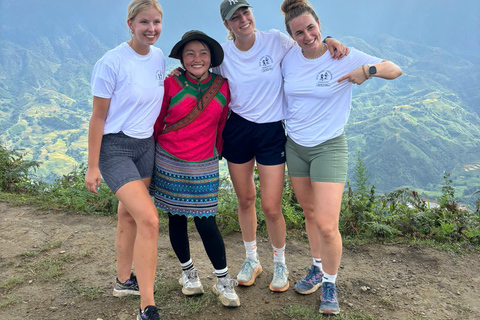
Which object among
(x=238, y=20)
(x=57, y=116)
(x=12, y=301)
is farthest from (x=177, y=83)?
(x=57, y=116)

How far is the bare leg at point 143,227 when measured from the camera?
2.95m

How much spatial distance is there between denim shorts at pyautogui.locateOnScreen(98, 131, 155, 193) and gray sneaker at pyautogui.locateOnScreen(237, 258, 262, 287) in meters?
1.47

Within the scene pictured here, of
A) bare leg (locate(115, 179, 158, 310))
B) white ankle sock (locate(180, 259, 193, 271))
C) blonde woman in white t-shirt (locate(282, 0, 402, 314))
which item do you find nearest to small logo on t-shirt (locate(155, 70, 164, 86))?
bare leg (locate(115, 179, 158, 310))

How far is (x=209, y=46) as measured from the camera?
330cm

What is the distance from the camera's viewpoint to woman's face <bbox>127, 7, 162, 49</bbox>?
3029mm

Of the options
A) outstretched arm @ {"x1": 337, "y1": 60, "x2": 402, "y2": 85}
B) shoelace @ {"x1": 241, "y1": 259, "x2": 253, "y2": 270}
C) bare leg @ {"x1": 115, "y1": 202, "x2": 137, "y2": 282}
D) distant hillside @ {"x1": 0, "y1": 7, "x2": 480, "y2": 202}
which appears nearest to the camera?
outstretched arm @ {"x1": 337, "y1": 60, "x2": 402, "y2": 85}

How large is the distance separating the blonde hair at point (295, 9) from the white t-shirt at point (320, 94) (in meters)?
0.32

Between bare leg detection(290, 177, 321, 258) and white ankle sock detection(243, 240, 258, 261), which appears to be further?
white ankle sock detection(243, 240, 258, 261)

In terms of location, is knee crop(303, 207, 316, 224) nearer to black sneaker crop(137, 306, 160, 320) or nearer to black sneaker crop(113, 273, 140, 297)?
black sneaker crop(137, 306, 160, 320)

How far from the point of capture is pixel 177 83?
10.8 ft

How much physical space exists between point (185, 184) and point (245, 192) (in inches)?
25.5

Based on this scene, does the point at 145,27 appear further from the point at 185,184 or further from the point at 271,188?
the point at 271,188

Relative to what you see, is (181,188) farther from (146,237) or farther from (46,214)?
(46,214)

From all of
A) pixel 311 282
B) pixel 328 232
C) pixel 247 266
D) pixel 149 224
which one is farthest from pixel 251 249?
pixel 149 224
